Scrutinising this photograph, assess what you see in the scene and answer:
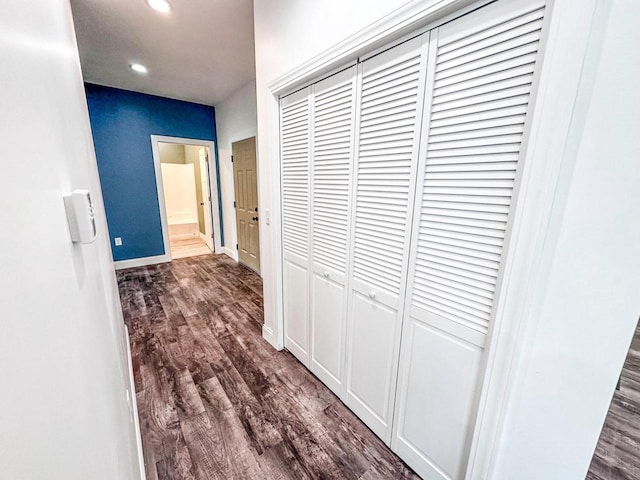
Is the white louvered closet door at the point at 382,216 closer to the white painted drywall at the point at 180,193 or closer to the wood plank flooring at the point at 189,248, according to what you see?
the wood plank flooring at the point at 189,248

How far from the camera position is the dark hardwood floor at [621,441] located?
4.33ft

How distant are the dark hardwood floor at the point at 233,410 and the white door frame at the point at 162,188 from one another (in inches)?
73.1

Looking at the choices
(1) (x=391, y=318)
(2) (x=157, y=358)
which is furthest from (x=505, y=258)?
(2) (x=157, y=358)

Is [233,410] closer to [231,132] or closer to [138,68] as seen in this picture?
[138,68]

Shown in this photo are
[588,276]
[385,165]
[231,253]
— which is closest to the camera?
[588,276]

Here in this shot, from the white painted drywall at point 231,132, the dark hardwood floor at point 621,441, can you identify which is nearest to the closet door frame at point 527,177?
the dark hardwood floor at point 621,441

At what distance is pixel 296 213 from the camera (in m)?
1.90

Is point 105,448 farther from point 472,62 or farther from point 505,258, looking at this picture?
point 472,62

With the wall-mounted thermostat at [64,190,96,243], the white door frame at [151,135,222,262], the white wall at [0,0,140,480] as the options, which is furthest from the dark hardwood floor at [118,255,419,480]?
the white door frame at [151,135,222,262]

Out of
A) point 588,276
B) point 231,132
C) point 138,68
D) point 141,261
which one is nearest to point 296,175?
point 588,276

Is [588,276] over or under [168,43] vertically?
under

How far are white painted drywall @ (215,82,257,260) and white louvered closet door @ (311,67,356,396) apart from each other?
237 cm

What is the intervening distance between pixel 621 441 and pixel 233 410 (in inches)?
86.5

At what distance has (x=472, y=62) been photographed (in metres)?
0.93
